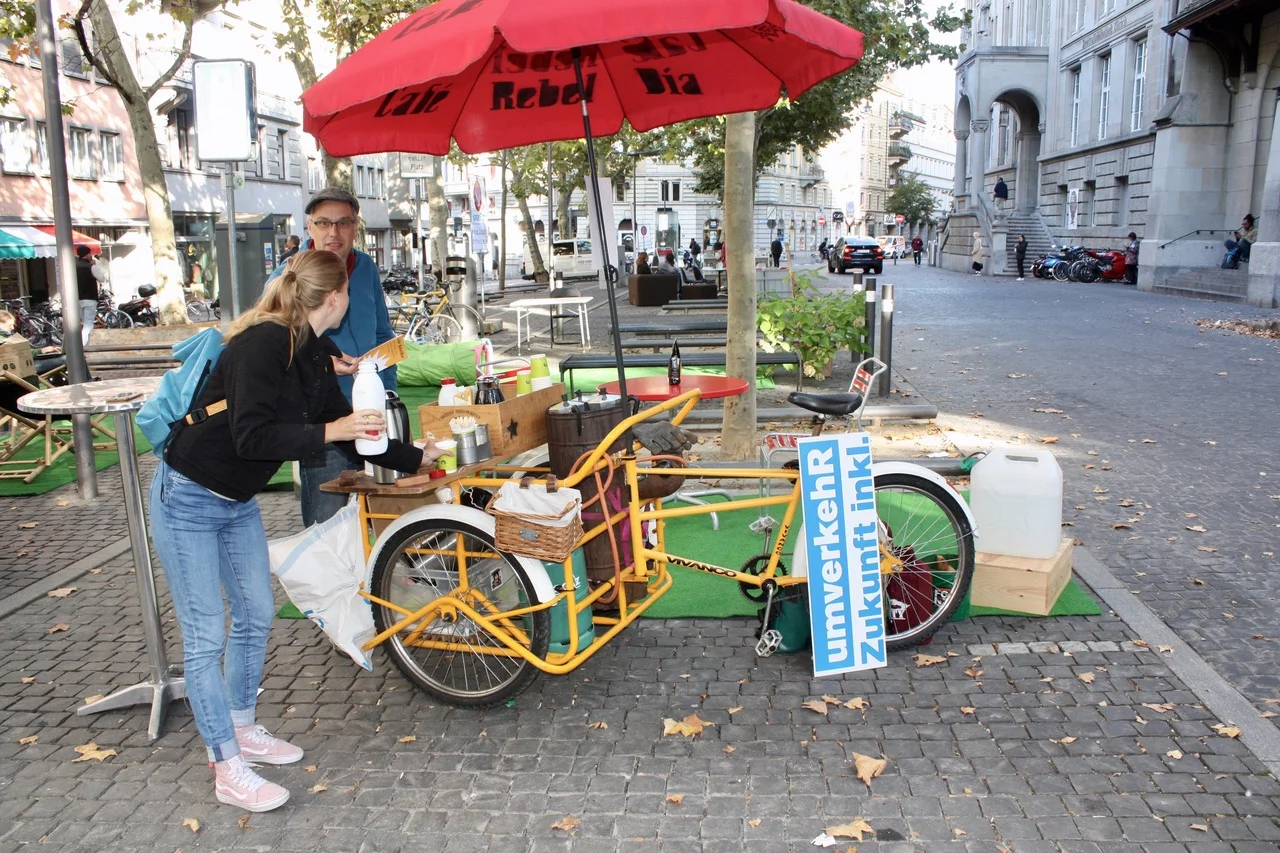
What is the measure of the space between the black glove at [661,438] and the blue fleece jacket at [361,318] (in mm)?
1217

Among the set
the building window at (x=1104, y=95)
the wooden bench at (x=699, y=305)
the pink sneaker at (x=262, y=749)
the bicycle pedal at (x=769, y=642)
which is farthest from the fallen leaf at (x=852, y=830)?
the building window at (x=1104, y=95)

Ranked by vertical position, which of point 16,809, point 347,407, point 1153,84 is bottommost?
point 16,809

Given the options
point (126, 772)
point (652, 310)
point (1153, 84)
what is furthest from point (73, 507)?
point (1153, 84)

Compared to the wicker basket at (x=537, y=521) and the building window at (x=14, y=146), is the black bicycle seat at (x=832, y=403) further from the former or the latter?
the building window at (x=14, y=146)

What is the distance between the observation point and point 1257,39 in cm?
2831

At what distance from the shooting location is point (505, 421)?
13.8ft

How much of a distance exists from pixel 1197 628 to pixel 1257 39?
2965 centimetres

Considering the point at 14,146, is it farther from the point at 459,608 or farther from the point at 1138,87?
the point at 1138,87

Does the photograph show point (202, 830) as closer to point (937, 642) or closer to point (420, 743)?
point (420, 743)

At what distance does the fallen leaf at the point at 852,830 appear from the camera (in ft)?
10.5

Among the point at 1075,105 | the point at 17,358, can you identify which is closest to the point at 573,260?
the point at 1075,105

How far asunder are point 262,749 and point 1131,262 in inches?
1361

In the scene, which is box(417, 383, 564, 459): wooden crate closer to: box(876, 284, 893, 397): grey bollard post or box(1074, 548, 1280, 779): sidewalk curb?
box(1074, 548, 1280, 779): sidewalk curb

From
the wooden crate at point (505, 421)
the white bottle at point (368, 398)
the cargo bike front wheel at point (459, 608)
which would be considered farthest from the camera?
the wooden crate at point (505, 421)
